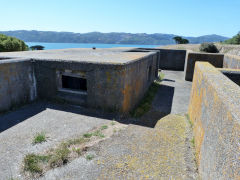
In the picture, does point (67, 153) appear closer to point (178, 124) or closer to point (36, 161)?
point (36, 161)

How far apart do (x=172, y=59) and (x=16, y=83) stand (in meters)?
17.1

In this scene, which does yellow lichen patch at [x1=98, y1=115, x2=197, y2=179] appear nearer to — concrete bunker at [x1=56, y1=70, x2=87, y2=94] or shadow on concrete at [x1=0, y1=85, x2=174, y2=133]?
shadow on concrete at [x1=0, y1=85, x2=174, y2=133]

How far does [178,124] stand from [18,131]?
5.43 meters

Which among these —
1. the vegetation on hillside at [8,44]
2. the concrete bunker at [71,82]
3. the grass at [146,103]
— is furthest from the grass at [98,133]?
the vegetation on hillside at [8,44]

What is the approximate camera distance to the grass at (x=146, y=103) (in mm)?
7535

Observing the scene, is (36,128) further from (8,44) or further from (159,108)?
(8,44)

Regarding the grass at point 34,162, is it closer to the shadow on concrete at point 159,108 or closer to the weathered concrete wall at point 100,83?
the weathered concrete wall at point 100,83

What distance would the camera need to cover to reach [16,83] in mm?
7230

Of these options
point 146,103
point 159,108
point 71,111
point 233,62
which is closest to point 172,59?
point 233,62

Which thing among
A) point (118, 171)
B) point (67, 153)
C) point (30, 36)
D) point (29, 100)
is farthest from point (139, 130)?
point (30, 36)

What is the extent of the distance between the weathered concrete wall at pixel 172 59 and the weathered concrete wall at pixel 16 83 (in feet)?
52.1

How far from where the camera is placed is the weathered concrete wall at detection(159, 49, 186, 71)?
20.0 meters

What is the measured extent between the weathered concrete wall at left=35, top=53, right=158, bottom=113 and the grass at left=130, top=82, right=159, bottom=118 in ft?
1.07

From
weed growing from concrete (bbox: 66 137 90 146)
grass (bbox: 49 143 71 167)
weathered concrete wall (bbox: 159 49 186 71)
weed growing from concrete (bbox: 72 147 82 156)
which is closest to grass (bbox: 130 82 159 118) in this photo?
weed growing from concrete (bbox: 66 137 90 146)
